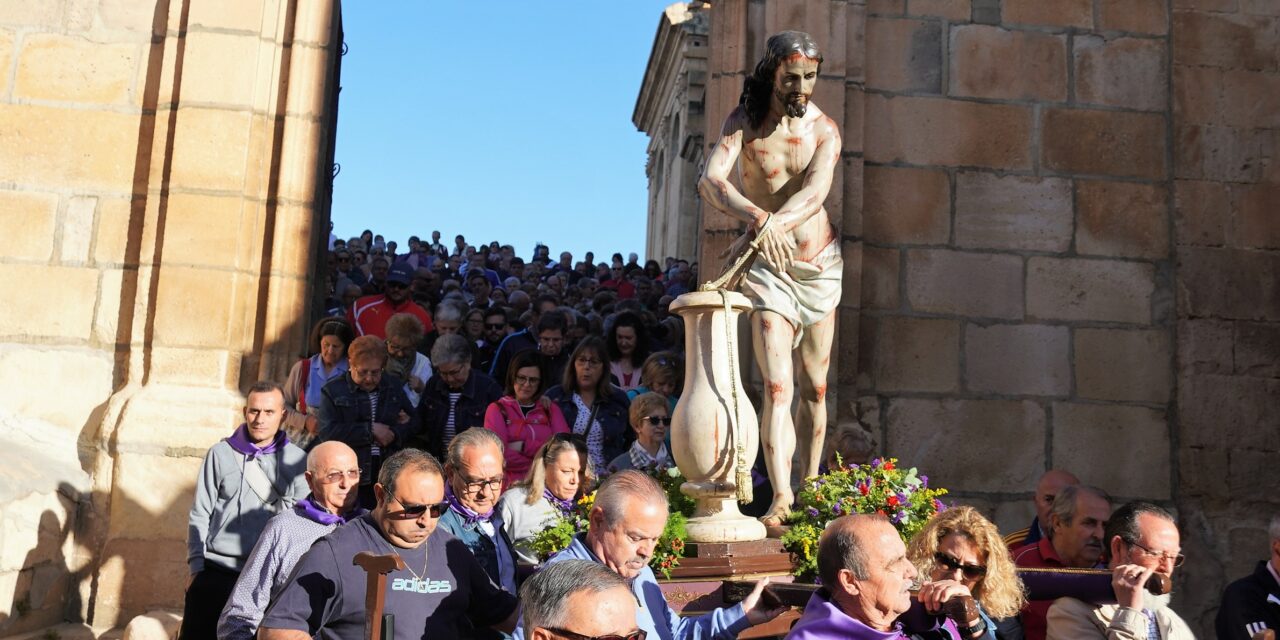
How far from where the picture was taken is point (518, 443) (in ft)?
21.1

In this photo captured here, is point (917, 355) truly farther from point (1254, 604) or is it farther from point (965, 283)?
point (1254, 604)

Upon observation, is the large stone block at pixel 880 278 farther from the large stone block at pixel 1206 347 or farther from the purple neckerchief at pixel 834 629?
the purple neckerchief at pixel 834 629

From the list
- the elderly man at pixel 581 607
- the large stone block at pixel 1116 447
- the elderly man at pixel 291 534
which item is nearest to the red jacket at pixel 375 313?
the elderly man at pixel 291 534

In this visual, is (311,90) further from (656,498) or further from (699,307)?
(656,498)

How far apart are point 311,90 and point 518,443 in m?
2.68

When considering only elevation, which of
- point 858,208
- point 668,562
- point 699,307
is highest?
point 858,208

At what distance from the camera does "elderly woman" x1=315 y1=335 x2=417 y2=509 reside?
6.26 meters

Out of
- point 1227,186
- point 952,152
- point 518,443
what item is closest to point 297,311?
point 518,443

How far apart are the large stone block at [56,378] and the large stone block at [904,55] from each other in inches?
199

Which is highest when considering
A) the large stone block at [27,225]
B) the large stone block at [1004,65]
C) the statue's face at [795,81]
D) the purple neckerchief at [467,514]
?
the large stone block at [1004,65]

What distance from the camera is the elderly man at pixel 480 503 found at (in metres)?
4.52

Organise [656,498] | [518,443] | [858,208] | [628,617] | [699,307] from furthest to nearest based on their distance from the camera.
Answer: [858,208] < [518,443] < [699,307] < [656,498] < [628,617]

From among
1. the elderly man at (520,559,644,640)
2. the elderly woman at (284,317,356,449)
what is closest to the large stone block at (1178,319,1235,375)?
the elderly woman at (284,317,356,449)

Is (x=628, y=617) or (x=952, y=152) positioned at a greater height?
(x=952, y=152)
